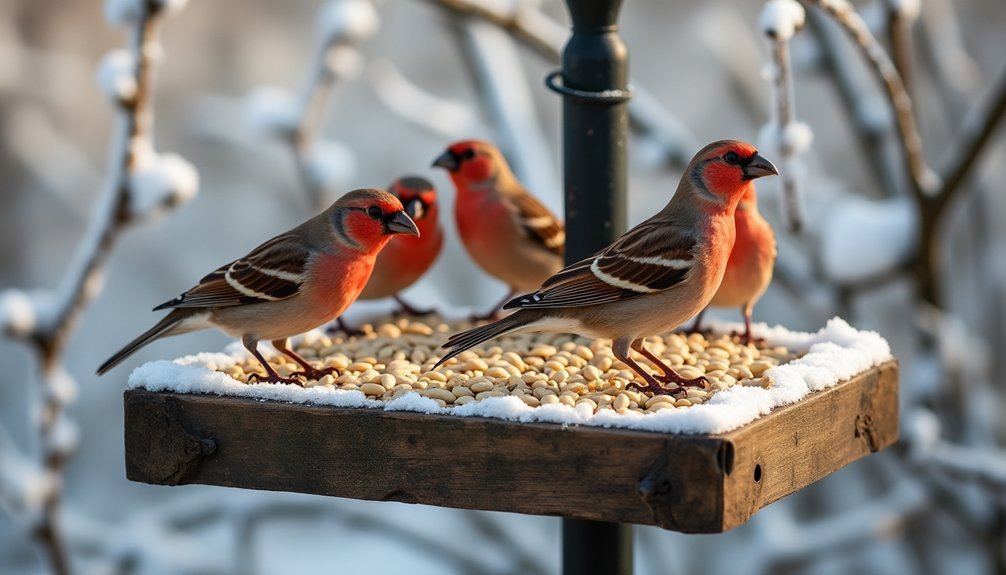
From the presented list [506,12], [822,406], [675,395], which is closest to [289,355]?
[675,395]

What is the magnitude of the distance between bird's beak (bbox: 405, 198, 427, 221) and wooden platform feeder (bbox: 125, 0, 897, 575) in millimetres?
1188

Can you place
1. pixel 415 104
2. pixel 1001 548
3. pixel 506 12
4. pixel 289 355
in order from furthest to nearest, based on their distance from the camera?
pixel 415 104
pixel 1001 548
pixel 506 12
pixel 289 355

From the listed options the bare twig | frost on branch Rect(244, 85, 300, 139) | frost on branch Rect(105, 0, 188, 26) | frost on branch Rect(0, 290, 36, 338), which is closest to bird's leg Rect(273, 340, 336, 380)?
frost on branch Rect(105, 0, 188, 26)

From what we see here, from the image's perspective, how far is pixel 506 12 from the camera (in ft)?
20.8

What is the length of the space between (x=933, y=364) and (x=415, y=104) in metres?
2.86

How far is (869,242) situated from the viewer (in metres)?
6.33

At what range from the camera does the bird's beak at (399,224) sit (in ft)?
12.7

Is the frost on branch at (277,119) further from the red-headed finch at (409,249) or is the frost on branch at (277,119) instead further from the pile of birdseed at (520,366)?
the pile of birdseed at (520,366)

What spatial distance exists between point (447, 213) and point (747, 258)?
4.66 metres

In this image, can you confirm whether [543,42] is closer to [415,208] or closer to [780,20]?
[415,208]

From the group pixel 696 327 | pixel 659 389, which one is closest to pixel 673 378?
pixel 659 389

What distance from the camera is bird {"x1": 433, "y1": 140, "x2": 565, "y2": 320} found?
4789 millimetres

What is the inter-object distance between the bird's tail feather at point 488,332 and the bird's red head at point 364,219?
1.34 ft

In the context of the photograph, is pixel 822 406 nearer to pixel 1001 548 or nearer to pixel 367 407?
pixel 367 407
